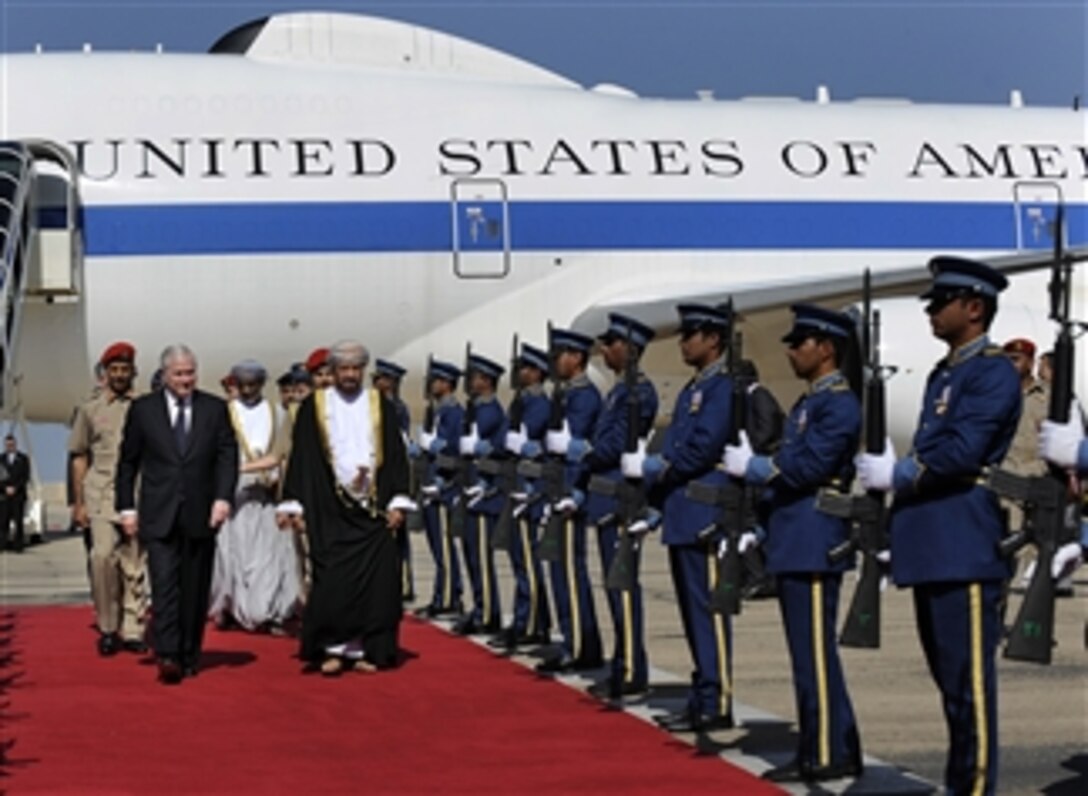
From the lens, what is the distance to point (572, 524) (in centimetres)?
982

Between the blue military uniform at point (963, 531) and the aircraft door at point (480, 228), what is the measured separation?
1259cm

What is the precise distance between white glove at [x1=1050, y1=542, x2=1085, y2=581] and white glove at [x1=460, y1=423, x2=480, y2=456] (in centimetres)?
577

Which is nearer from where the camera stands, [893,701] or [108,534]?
[893,701]

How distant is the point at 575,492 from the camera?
9594 mm

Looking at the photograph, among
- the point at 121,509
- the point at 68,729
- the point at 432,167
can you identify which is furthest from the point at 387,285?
the point at 68,729

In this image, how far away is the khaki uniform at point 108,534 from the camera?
11.1m

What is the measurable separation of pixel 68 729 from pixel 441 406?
453 centimetres

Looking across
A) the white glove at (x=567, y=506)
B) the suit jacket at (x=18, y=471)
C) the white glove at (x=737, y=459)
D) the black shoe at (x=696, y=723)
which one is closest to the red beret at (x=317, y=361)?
the white glove at (x=567, y=506)

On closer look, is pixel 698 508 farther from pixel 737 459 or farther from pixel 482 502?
pixel 482 502

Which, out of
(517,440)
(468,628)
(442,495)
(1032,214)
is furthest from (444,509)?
(1032,214)

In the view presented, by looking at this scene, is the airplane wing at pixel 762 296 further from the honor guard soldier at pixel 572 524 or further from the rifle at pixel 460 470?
the honor guard soldier at pixel 572 524

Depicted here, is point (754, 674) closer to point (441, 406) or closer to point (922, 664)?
point (922, 664)

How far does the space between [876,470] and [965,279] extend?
58cm

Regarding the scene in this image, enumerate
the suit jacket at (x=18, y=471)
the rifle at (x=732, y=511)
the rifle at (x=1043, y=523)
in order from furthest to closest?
the suit jacket at (x=18, y=471) → the rifle at (x=732, y=511) → the rifle at (x=1043, y=523)
